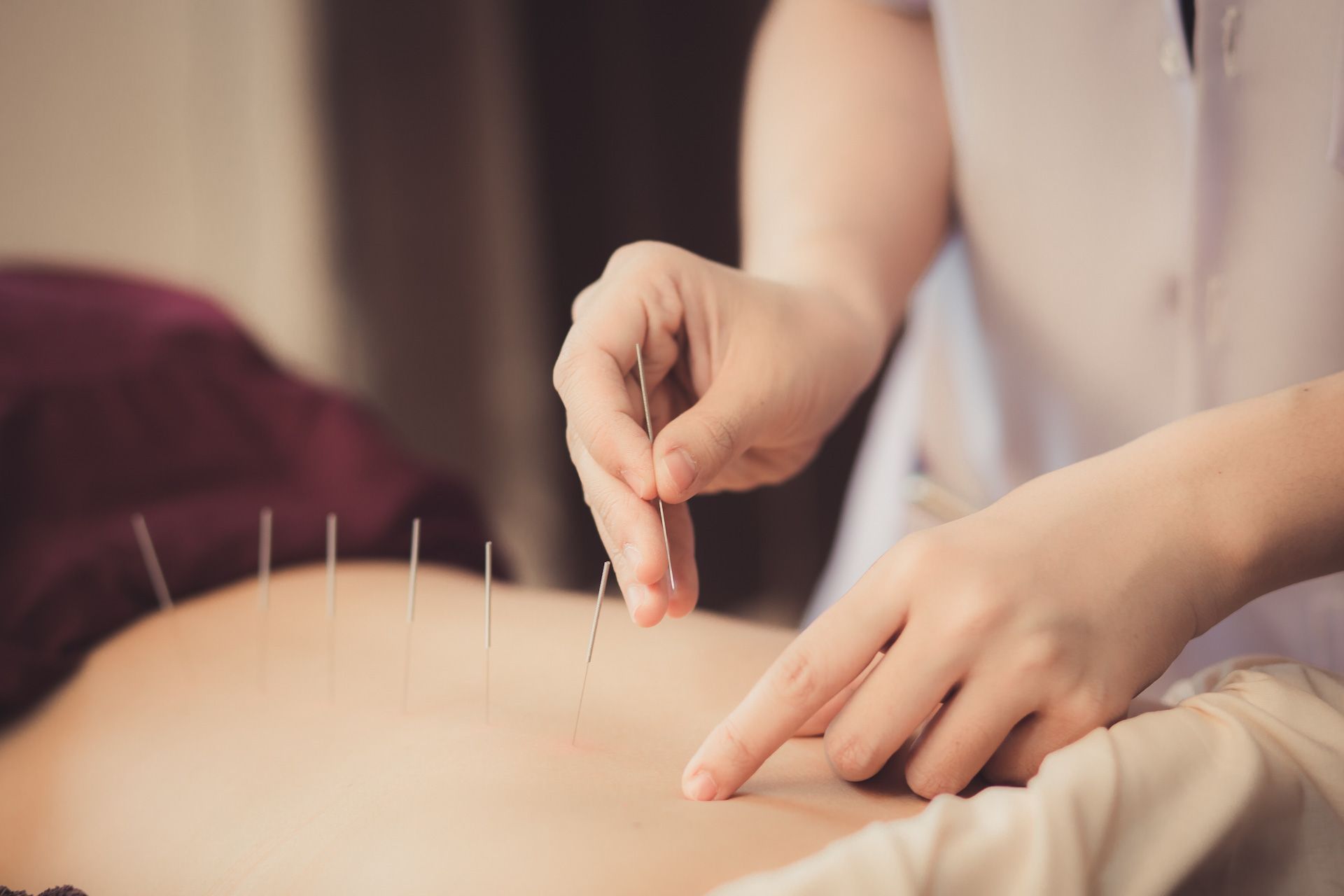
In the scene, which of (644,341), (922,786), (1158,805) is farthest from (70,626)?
(1158,805)

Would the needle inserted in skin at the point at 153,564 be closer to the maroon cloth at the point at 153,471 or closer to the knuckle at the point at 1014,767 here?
the maroon cloth at the point at 153,471

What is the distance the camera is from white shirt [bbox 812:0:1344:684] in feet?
2.43

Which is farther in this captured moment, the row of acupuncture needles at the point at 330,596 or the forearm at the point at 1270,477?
the row of acupuncture needles at the point at 330,596

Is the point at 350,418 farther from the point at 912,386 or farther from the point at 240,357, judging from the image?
the point at 912,386

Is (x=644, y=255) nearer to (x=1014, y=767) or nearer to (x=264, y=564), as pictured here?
(x=1014, y=767)

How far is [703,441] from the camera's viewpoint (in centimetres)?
66

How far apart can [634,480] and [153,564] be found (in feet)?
2.21

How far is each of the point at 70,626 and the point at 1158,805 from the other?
991 millimetres

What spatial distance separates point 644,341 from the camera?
729mm

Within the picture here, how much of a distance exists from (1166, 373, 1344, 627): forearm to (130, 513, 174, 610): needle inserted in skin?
95 cm

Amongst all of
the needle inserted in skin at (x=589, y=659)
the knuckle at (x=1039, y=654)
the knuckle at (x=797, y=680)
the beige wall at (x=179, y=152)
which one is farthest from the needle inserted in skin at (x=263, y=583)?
the beige wall at (x=179, y=152)

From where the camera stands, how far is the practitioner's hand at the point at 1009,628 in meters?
0.59

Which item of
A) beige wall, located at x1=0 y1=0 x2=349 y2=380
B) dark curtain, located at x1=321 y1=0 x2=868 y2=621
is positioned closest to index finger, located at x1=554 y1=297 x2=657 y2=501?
dark curtain, located at x1=321 y1=0 x2=868 y2=621

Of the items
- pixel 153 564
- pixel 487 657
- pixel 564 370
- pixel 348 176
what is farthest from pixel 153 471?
Answer: pixel 348 176
